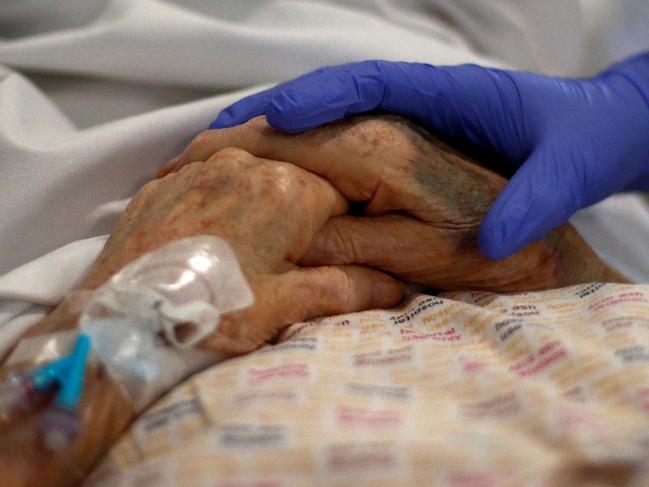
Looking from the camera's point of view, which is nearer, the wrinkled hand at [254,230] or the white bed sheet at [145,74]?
the wrinkled hand at [254,230]

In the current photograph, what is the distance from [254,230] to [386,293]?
0.27 metres

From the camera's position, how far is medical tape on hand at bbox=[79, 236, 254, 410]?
0.84 metres

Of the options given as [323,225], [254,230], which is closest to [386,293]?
[323,225]

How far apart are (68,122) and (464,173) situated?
2.52 ft

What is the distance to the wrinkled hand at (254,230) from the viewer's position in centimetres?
94

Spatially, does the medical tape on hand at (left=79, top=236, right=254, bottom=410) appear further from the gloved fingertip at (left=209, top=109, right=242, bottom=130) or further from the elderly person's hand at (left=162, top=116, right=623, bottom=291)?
the gloved fingertip at (left=209, top=109, right=242, bottom=130)

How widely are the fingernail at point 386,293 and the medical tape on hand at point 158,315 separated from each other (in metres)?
0.27

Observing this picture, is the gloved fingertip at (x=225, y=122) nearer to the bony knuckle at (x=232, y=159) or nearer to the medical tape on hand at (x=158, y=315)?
the bony knuckle at (x=232, y=159)

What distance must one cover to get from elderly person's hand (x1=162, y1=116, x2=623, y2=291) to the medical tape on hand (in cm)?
22

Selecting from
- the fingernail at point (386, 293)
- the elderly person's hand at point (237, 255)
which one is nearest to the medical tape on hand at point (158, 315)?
the elderly person's hand at point (237, 255)

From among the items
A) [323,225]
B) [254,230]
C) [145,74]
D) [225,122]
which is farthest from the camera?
[145,74]

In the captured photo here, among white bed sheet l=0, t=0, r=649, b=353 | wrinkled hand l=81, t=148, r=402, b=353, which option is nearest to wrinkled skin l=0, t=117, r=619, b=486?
wrinkled hand l=81, t=148, r=402, b=353

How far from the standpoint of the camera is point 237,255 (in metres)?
0.94

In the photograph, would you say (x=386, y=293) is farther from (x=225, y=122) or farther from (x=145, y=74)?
(x=145, y=74)
